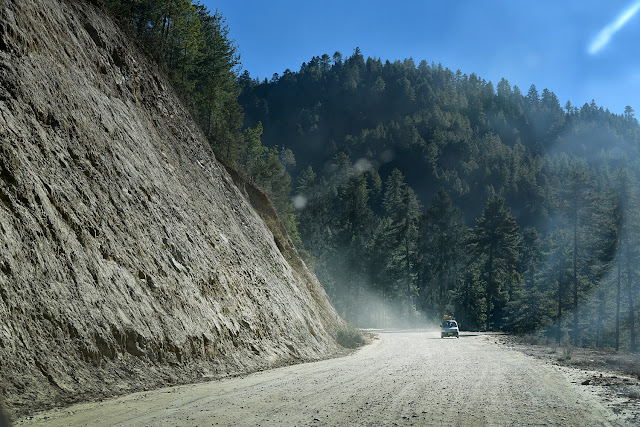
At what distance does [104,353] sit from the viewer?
10625mm

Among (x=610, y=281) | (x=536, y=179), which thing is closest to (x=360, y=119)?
(x=536, y=179)

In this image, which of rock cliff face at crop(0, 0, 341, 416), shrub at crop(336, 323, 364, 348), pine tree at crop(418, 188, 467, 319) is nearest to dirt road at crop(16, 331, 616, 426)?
rock cliff face at crop(0, 0, 341, 416)

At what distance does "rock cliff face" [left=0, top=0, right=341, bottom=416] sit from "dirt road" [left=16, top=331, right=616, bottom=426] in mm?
1191

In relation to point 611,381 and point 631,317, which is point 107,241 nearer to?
point 611,381

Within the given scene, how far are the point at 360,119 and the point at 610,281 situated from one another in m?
139

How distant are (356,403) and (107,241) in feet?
23.9

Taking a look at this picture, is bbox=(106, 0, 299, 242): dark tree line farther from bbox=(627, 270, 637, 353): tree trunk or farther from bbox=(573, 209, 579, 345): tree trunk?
bbox=(627, 270, 637, 353): tree trunk

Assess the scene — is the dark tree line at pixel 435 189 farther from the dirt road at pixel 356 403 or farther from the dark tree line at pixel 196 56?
the dirt road at pixel 356 403

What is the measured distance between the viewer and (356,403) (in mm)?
9492

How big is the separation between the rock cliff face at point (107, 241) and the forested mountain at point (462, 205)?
20553mm

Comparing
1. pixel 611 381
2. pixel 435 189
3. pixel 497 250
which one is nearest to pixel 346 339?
pixel 611 381

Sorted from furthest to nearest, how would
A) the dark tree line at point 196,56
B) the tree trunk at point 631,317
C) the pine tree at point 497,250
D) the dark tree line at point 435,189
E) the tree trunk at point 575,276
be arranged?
the pine tree at point 497,250 < the tree trunk at point 575,276 < the tree trunk at point 631,317 < the dark tree line at point 435,189 < the dark tree line at point 196,56

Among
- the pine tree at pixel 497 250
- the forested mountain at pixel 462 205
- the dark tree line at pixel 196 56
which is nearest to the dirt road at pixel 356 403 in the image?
the dark tree line at pixel 196 56

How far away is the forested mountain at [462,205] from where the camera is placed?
1797 inches
